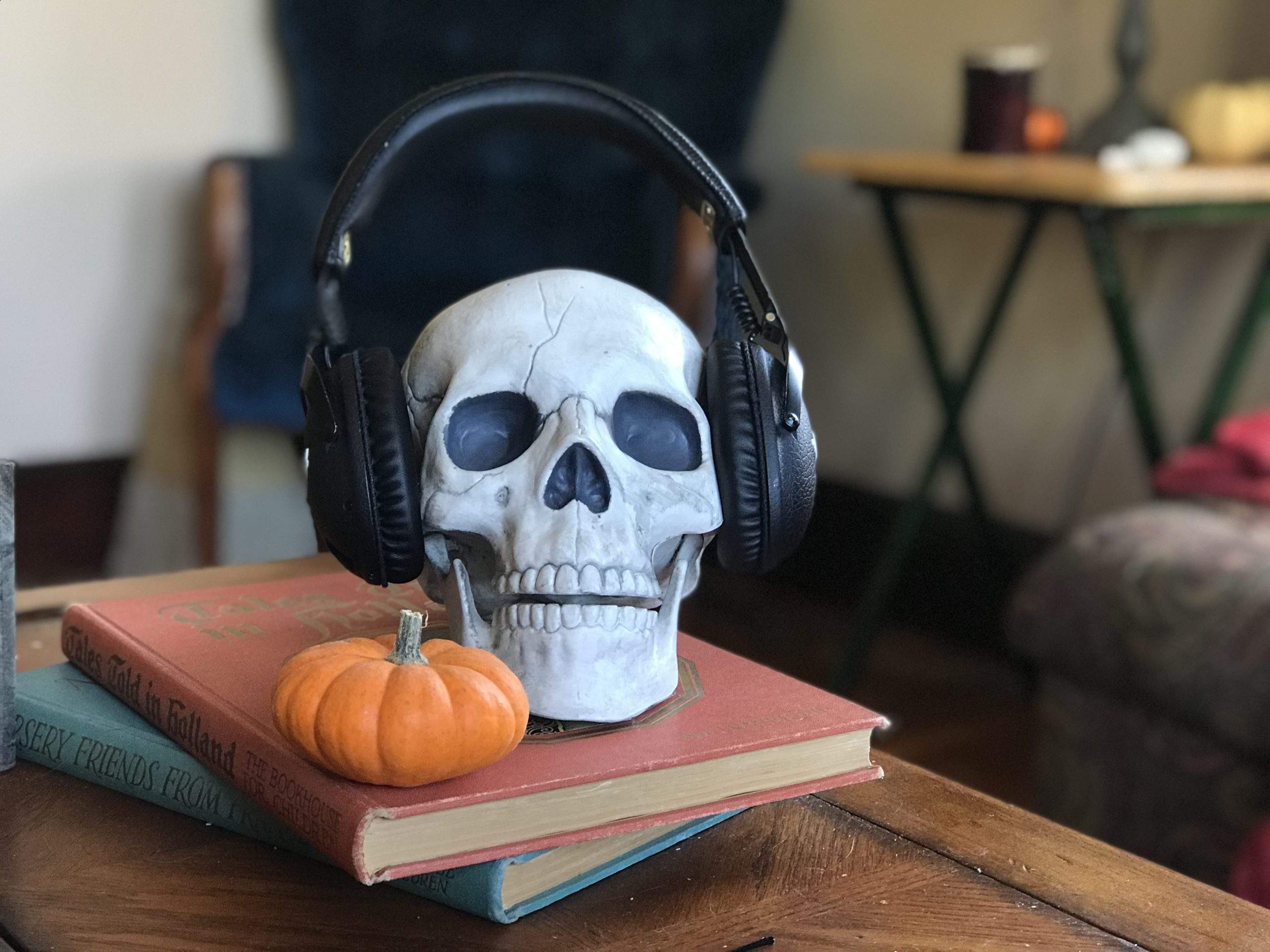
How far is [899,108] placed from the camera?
2.38 meters

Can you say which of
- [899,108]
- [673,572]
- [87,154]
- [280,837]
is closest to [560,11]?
[899,108]

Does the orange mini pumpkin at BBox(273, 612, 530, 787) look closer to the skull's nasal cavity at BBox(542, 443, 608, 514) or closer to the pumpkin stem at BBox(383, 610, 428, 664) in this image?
the pumpkin stem at BBox(383, 610, 428, 664)

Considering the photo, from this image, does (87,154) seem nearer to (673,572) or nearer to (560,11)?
(560,11)

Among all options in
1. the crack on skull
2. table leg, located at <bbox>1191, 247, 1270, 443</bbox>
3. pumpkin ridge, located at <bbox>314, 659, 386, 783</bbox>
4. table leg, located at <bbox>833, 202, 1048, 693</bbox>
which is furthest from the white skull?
table leg, located at <bbox>1191, 247, 1270, 443</bbox>

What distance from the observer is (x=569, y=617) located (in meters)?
0.62

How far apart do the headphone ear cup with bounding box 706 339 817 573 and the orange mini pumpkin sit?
0.15 meters

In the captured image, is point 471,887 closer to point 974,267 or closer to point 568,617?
point 568,617

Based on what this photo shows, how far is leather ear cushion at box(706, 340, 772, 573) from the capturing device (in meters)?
0.64

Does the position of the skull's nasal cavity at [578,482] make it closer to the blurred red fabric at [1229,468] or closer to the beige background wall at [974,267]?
the blurred red fabric at [1229,468]

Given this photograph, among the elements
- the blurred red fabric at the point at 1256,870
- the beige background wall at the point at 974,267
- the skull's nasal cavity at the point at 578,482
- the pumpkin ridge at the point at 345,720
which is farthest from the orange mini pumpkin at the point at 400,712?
the beige background wall at the point at 974,267

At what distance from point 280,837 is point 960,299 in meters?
1.95

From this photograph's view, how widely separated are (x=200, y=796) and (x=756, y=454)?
0.91 ft

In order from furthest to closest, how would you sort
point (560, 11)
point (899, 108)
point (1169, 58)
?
point (899, 108), point (560, 11), point (1169, 58)

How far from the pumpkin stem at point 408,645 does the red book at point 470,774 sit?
48 millimetres
